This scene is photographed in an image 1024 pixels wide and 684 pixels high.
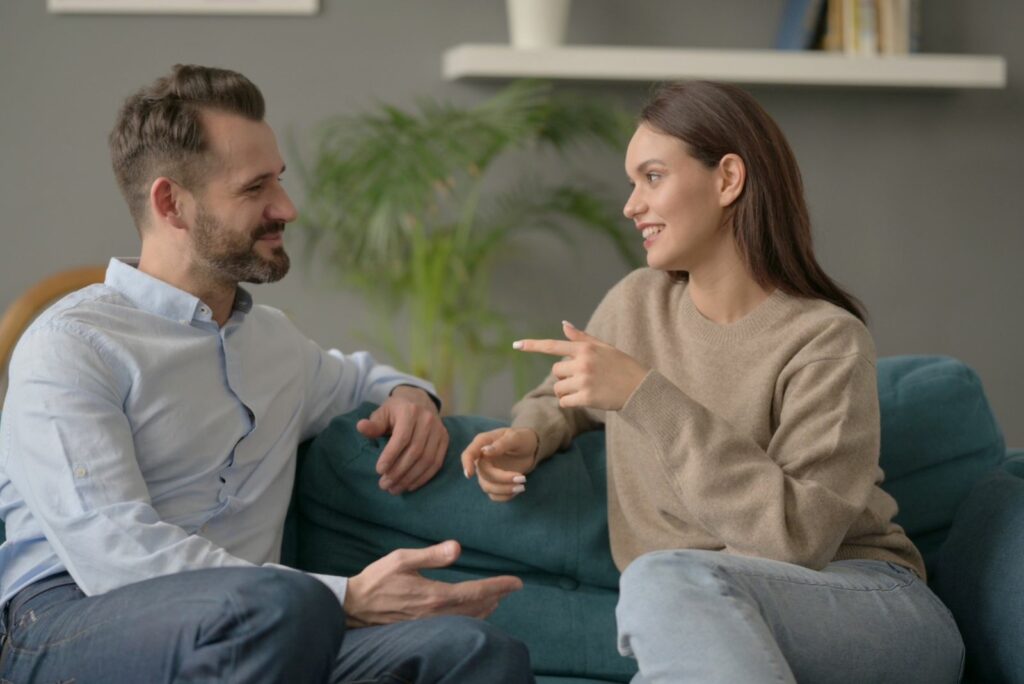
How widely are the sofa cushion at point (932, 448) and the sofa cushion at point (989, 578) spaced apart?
7 cm

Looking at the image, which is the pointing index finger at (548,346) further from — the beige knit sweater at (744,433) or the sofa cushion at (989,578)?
the sofa cushion at (989,578)

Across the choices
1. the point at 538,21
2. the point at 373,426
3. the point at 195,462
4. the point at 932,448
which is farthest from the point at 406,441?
the point at 538,21

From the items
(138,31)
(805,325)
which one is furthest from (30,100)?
(805,325)

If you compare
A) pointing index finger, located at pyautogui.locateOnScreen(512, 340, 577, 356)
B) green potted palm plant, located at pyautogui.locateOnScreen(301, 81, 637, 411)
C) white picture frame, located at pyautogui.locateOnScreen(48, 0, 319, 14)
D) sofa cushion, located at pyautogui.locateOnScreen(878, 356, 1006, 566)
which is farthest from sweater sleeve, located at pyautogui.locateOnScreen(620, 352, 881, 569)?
white picture frame, located at pyautogui.locateOnScreen(48, 0, 319, 14)

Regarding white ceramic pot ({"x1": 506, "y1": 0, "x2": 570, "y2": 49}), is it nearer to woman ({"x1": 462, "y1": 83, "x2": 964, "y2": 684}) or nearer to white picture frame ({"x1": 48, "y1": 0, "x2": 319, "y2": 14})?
white picture frame ({"x1": 48, "y1": 0, "x2": 319, "y2": 14})

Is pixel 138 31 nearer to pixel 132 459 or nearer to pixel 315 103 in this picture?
pixel 315 103

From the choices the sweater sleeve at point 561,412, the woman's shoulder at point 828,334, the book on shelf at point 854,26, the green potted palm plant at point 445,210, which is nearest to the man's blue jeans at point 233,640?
the sweater sleeve at point 561,412

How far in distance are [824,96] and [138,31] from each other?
1.95 metres

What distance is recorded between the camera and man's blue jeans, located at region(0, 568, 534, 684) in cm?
151

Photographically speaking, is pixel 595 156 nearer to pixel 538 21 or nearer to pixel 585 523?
pixel 538 21

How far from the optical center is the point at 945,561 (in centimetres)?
210

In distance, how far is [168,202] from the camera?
78.5 inches

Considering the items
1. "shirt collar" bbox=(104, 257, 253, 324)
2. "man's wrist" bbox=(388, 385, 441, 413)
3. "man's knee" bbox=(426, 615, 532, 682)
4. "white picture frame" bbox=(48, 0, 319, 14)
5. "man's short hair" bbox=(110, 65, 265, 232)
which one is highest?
"white picture frame" bbox=(48, 0, 319, 14)

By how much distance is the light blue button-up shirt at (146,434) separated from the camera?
65.6 inches
